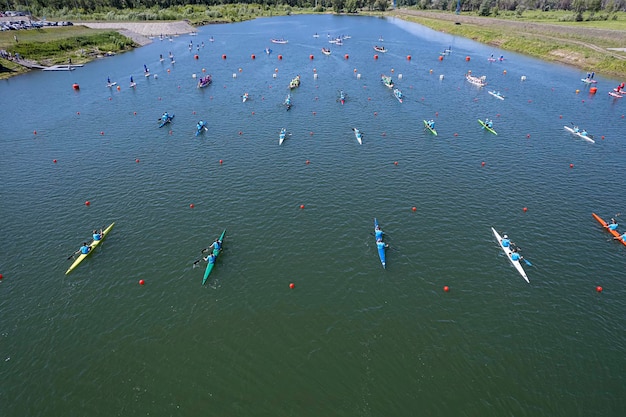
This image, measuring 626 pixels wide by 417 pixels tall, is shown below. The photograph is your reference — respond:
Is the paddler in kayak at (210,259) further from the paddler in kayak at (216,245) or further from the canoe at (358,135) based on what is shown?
the canoe at (358,135)

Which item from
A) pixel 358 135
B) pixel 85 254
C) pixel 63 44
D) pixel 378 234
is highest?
pixel 63 44

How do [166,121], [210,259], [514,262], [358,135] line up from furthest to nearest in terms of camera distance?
[166,121] → [358,135] → [514,262] → [210,259]

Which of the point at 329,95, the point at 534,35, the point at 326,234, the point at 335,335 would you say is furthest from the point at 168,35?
the point at 335,335

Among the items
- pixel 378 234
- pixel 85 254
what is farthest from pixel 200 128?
pixel 378 234

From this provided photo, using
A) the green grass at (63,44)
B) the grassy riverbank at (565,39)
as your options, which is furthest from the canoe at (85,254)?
the grassy riverbank at (565,39)

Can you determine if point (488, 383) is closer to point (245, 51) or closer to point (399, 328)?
point (399, 328)

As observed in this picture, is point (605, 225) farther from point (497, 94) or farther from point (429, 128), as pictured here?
point (497, 94)
